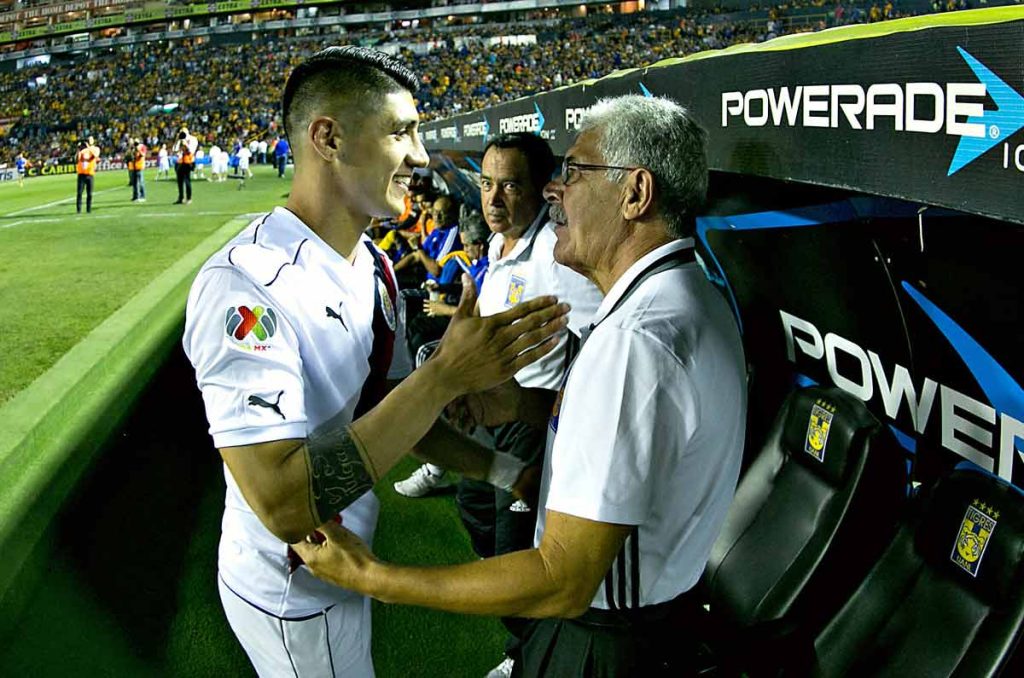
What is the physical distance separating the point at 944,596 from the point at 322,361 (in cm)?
155

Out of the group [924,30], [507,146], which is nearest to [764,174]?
[924,30]

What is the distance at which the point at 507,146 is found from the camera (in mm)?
3730

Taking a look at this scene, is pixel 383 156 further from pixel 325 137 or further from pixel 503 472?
pixel 503 472

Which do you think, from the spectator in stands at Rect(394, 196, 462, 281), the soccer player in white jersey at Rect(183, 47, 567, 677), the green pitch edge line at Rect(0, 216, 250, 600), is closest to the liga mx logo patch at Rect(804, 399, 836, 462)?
the soccer player in white jersey at Rect(183, 47, 567, 677)

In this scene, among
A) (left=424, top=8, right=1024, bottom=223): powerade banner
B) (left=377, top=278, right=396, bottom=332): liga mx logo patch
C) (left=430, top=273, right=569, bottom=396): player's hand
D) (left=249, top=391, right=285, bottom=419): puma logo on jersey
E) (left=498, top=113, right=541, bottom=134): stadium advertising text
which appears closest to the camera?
(left=424, top=8, right=1024, bottom=223): powerade banner

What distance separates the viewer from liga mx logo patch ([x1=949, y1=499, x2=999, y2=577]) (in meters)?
1.79

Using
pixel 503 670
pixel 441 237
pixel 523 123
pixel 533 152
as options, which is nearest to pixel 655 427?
pixel 503 670

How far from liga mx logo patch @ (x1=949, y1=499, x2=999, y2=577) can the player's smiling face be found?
1.50 m

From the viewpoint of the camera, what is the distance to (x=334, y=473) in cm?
138

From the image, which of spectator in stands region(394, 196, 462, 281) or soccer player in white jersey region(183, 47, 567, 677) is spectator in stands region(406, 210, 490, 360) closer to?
spectator in stands region(394, 196, 462, 281)

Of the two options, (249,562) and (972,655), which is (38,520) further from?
(972,655)

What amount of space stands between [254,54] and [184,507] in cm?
5593

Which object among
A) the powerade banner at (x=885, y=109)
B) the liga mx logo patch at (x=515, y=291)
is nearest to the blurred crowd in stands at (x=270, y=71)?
the liga mx logo patch at (x=515, y=291)

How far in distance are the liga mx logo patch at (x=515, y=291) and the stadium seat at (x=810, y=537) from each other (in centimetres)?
128
